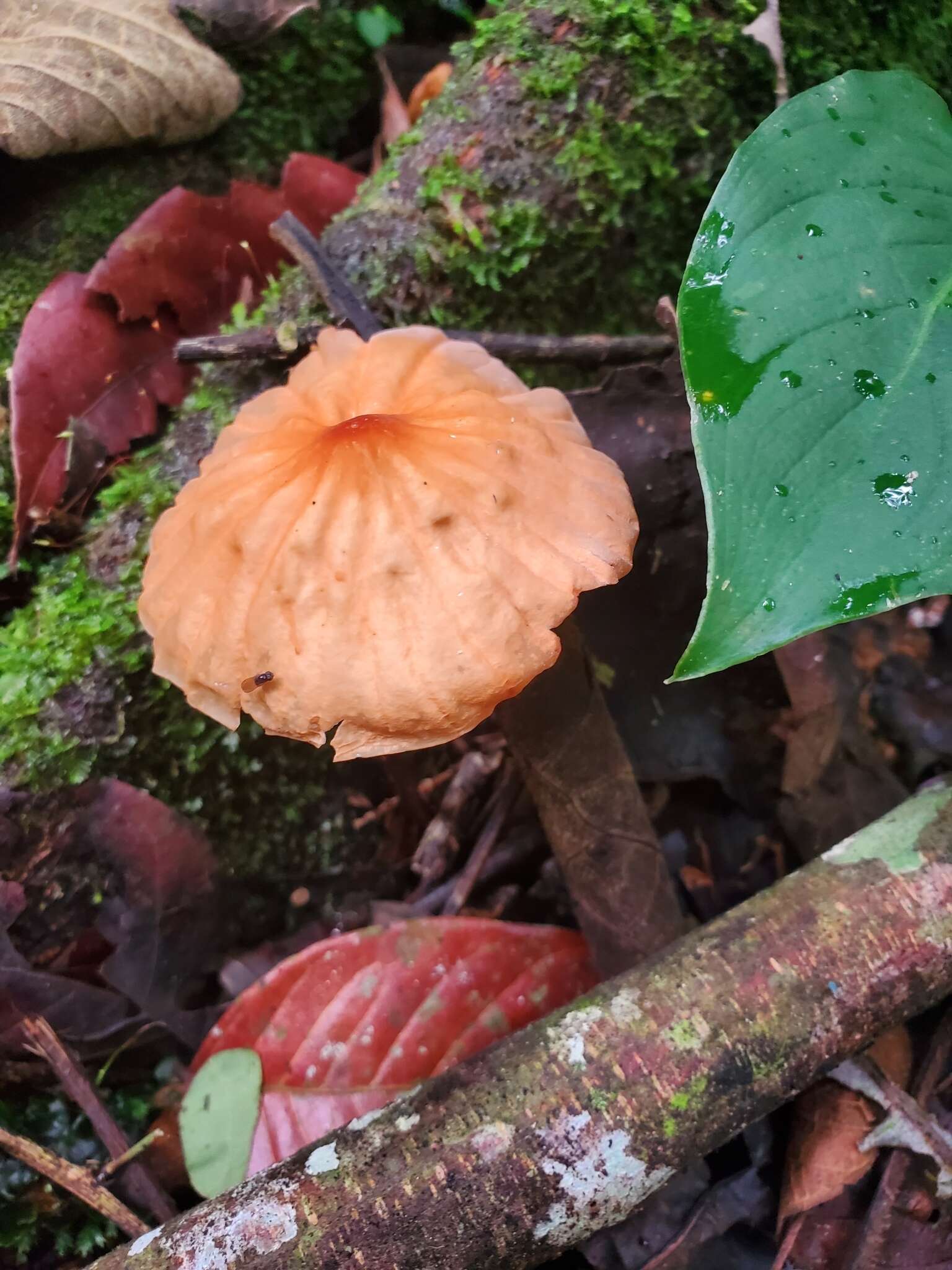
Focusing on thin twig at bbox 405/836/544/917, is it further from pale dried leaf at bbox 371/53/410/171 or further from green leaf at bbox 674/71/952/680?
pale dried leaf at bbox 371/53/410/171

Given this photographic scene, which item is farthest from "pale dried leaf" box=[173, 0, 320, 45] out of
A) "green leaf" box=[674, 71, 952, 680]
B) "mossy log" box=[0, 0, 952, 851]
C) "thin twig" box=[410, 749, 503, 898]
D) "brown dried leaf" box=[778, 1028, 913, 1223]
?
"brown dried leaf" box=[778, 1028, 913, 1223]

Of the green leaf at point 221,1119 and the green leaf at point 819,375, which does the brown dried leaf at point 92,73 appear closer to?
the green leaf at point 819,375

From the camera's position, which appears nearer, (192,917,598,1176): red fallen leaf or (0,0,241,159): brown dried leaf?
(192,917,598,1176): red fallen leaf

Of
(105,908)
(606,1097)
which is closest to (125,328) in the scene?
(105,908)

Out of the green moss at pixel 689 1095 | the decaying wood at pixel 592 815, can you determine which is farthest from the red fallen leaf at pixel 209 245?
the green moss at pixel 689 1095

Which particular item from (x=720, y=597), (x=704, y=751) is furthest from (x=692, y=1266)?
(x=720, y=597)

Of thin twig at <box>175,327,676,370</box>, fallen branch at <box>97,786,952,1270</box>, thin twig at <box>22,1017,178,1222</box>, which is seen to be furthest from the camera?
thin twig at <box>175,327,676,370</box>

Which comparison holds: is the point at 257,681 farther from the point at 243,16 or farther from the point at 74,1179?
the point at 243,16

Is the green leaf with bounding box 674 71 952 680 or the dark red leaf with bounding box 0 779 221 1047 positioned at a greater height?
the green leaf with bounding box 674 71 952 680
